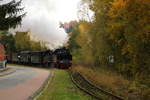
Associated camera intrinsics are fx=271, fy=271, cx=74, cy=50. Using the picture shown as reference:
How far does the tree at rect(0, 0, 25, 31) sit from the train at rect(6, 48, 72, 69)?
54.0 ft

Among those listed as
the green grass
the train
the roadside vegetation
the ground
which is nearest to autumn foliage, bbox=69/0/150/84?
the roadside vegetation

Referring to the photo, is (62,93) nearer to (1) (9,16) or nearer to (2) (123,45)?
(1) (9,16)

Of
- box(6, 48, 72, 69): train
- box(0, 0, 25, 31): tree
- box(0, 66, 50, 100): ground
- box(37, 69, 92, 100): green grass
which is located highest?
box(0, 0, 25, 31): tree

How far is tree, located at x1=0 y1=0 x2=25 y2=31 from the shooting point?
26.1 meters

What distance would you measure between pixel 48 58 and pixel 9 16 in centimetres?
2063

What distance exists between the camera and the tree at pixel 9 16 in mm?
26062

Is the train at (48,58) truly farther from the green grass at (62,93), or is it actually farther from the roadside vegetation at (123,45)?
the green grass at (62,93)

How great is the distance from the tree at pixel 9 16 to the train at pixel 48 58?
648 inches

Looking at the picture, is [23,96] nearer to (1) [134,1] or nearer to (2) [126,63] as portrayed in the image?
(1) [134,1]

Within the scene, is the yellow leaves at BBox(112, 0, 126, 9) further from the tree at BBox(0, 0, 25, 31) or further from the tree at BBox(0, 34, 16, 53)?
the tree at BBox(0, 34, 16, 53)

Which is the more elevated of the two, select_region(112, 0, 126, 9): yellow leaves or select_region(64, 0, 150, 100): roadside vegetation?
select_region(112, 0, 126, 9): yellow leaves

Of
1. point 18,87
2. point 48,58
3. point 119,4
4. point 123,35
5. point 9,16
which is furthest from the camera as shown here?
point 48,58

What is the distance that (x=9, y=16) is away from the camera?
26.4 meters

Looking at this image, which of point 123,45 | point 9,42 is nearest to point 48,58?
point 123,45
